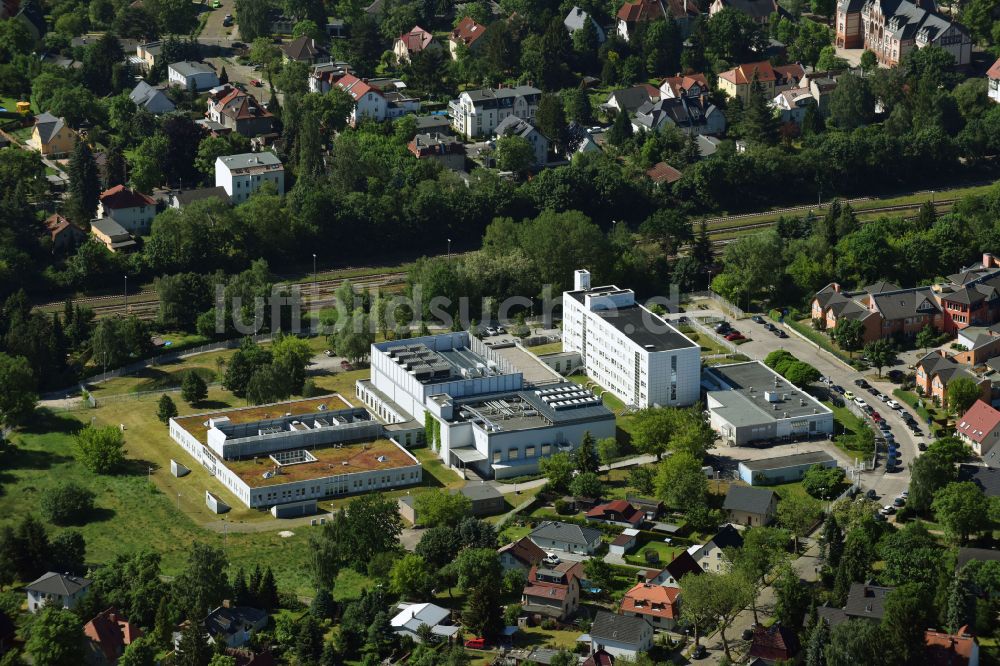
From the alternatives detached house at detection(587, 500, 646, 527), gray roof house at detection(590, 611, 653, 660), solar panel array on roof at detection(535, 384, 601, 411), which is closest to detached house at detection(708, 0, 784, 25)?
solar panel array on roof at detection(535, 384, 601, 411)

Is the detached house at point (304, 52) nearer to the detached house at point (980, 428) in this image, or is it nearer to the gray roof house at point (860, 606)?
the detached house at point (980, 428)

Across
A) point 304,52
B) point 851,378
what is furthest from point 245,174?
point 851,378

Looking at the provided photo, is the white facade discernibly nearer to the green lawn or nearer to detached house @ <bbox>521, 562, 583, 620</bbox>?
the green lawn

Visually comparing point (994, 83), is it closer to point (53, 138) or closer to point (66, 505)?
point (53, 138)

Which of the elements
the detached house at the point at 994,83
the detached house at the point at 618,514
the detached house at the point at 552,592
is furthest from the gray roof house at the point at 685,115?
the detached house at the point at 552,592

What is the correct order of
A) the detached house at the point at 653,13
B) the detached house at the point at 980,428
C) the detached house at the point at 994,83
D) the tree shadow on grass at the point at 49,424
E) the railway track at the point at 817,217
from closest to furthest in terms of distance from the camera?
1. the detached house at the point at 980,428
2. the tree shadow on grass at the point at 49,424
3. the railway track at the point at 817,217
4. the detached house at the point at 994,83
5. the detached house at the point at 653,13

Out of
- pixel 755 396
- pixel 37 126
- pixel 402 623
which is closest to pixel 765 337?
pixel 755 396
